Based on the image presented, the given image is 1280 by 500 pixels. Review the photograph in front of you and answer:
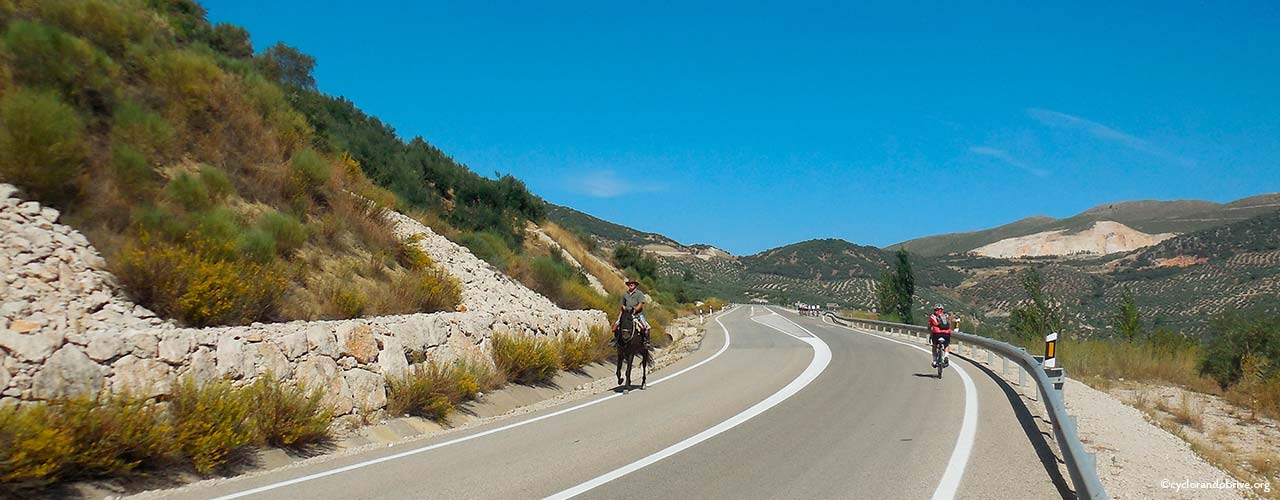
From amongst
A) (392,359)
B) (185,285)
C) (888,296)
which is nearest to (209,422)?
(185,285)

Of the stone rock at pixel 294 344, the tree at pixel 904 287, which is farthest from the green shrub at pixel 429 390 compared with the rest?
the tree at pixel 904 287

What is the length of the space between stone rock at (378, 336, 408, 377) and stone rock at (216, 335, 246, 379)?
2.09 m

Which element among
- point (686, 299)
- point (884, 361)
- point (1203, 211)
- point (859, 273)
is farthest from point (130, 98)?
point (1203, 211)

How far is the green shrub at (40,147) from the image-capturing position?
9867mm

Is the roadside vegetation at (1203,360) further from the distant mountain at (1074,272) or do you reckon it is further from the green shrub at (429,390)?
the green shrub at (429,390)

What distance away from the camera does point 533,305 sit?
61.0 feet

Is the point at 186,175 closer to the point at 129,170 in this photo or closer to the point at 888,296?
the point at 129,170

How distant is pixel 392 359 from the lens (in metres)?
10.4

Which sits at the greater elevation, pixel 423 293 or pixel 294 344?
pixel 423 293

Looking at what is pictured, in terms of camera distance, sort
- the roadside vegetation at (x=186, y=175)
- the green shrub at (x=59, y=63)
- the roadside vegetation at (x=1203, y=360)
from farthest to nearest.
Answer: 1. the roadside vegetation at (x=1203, y=360)
2. the green shrub at (x=59, y=63)
3. the roadside vegetation at (x=186, y=175)

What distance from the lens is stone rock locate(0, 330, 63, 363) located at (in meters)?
6.61

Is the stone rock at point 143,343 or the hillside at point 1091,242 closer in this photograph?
the stone rock at point 143,343

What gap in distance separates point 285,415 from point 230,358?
93 centimetres

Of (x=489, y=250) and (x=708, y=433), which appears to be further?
(x=489, y=250)
